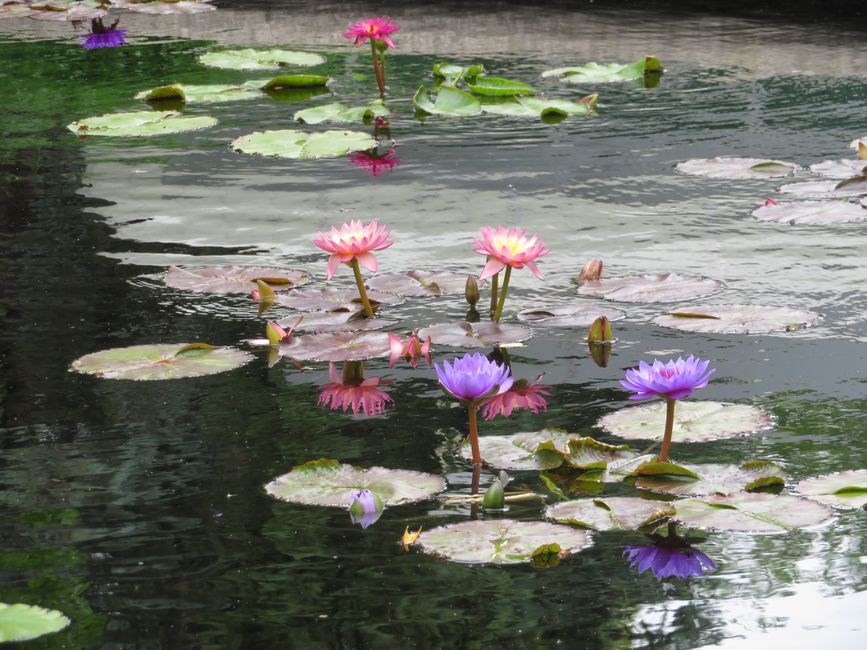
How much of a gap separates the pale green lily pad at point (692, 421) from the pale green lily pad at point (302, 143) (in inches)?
66.8

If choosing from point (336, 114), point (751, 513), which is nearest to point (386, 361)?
point (751, 513)

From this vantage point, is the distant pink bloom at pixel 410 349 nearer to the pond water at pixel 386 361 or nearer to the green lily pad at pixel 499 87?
the pond water at pixel 386 361

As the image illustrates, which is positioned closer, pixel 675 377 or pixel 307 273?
pixel 675 377

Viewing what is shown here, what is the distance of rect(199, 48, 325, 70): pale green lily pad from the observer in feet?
15.2

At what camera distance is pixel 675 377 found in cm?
164

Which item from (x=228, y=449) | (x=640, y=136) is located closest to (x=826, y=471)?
(x=228, y=449)

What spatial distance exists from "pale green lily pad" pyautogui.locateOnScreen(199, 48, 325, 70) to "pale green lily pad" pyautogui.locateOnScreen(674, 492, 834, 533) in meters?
3.36

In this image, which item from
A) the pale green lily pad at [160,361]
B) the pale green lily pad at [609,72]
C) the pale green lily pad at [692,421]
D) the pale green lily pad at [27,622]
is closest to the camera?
the pale green lily pad at [27,622]

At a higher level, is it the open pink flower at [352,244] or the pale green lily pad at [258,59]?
the pale green lily pad at [258,59]

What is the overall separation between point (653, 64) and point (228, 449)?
2857 millimetres

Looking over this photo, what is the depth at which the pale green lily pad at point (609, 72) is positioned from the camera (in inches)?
168

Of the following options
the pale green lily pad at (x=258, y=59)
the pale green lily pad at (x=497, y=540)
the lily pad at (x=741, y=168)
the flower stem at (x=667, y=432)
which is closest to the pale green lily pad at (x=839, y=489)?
the flower stem at (x=667, y=432)

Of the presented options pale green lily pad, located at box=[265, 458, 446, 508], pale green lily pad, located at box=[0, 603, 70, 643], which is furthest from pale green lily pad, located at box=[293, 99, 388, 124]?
pale green lily pad, located at box=[0, 603, 70, 643]

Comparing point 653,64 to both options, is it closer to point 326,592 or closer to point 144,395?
point 144,395
